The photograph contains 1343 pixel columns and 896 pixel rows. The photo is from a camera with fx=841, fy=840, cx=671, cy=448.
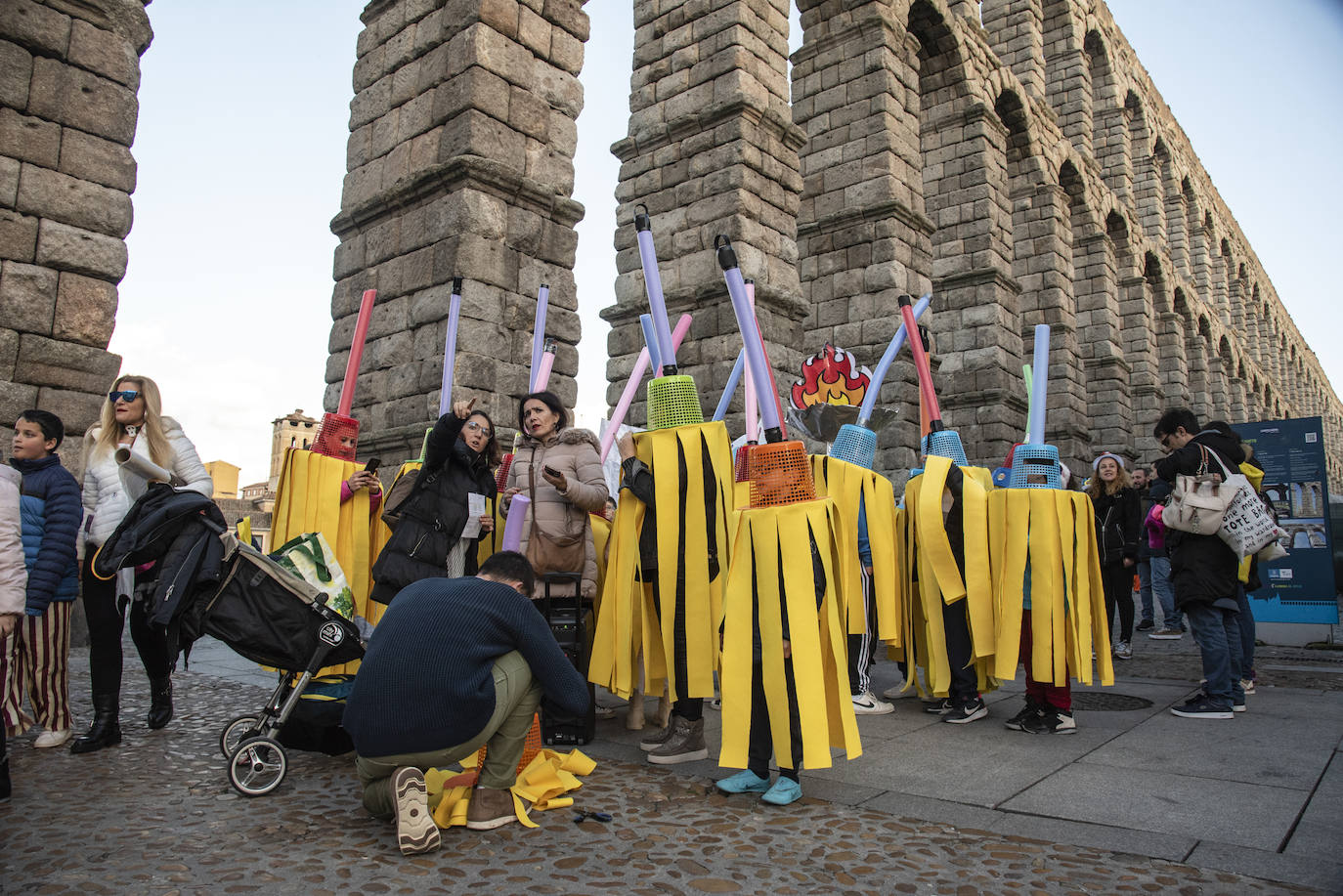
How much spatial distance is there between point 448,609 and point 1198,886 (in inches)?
91.1

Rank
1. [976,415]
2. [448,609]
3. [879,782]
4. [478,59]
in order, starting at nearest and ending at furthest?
[448,609]
[879,782]
[478,59]
[976,415]

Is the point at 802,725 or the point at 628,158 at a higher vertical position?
the point at 628,158

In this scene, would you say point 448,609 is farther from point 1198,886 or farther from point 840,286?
point 840,286

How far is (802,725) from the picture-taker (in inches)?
116

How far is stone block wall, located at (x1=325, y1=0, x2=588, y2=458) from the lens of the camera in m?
6.19

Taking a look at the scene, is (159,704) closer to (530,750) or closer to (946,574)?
(530,750)

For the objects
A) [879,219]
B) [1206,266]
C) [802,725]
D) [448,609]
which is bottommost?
[802,725]

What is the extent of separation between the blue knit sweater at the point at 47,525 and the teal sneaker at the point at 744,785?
301cm

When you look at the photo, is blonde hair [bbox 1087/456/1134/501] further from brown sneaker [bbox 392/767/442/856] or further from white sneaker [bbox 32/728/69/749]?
white sneaker [bbox 32/728/69/749]

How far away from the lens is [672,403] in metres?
3.77

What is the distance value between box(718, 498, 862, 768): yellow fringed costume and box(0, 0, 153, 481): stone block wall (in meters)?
5.43

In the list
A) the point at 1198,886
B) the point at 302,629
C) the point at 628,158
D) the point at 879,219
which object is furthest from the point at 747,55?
the point at 1198,886

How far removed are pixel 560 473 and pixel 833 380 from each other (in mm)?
2189

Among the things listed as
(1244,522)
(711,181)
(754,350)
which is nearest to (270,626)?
(754,350)
